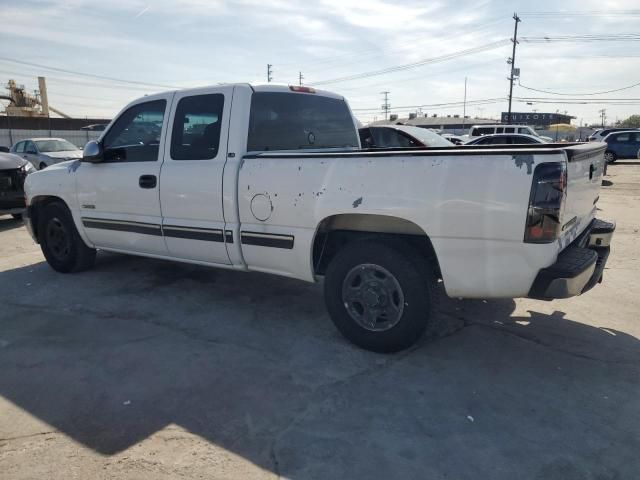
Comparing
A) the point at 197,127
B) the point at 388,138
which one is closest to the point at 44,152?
the point at 388,138

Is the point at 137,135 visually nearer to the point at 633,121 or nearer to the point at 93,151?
the point at 93,151

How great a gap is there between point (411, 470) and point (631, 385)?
1.78 metres

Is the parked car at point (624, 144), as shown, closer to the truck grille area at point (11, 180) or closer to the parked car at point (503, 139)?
the parked car at point (503, 139)

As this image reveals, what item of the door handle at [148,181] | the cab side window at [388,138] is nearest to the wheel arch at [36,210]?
the door handle at [148,181]

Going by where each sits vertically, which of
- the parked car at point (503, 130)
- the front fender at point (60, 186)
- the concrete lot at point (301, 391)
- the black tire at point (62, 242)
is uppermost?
the parked car at point (503, 130)

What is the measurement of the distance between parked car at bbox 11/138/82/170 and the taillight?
54.1 feet

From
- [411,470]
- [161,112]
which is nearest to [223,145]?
[161,112]

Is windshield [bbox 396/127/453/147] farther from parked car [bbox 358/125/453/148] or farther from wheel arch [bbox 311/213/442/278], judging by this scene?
wheel arch [bbox 311/213/442/278]

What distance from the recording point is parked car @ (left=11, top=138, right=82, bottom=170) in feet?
54.1

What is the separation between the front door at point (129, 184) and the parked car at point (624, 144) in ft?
82.8

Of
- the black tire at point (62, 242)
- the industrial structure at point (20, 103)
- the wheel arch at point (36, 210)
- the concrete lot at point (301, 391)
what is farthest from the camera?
the industrial structure at point (20, 103)

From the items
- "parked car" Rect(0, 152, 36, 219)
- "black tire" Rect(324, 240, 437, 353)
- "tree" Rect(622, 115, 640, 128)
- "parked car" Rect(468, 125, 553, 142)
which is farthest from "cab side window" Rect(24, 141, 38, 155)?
"tree" Rect(622, 115, 640, 128)

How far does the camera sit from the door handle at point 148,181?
182 inches

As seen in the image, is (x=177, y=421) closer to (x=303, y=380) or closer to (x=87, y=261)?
(x=303, y=380)
